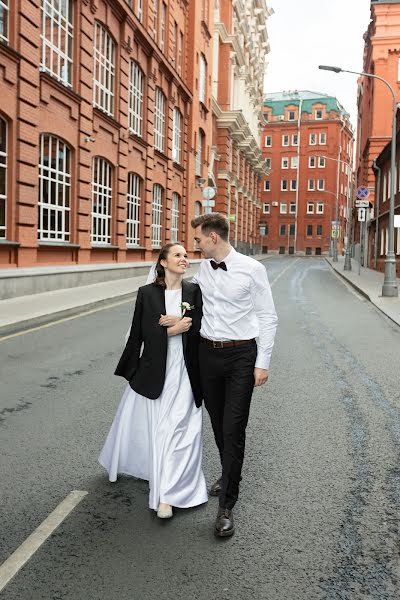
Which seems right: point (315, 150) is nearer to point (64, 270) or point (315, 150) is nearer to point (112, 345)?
point (64, 270)

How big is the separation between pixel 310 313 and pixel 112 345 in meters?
6.74

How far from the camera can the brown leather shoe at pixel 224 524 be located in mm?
3480

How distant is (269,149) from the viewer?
326 feet

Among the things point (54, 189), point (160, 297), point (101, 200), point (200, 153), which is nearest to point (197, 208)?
point (200, 153)

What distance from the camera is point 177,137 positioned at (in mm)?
36406

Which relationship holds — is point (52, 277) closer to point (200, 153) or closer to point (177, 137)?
point (177, 137)

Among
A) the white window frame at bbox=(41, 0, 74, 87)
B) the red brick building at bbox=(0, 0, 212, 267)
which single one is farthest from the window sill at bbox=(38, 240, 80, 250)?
the white window frame at bbox=(41, 0, 74, 87)

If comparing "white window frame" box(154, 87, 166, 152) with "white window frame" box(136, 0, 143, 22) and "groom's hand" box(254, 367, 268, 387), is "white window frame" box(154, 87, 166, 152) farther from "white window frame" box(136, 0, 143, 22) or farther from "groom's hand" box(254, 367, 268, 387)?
"groom's hand" box(254, 367, 268, 387)

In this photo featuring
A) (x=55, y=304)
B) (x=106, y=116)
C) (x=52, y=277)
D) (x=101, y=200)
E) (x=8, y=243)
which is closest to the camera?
(x=55, y=304)

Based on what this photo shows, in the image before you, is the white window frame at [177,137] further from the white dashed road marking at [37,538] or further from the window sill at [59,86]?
the white dashed road marking at [37,538]

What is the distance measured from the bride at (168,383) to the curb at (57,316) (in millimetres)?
7393

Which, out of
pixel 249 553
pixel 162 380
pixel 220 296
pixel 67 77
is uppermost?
pixel 67 77

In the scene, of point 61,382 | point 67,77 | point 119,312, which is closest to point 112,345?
point 61,382

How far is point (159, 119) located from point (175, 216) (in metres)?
5.68
